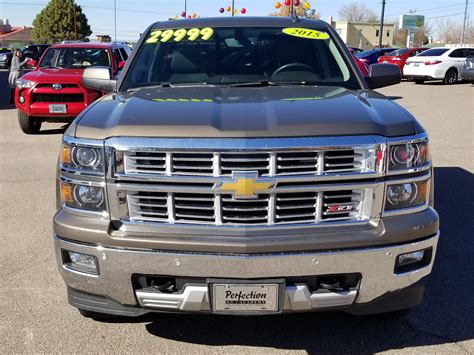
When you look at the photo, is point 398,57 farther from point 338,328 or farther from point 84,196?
point 84,196

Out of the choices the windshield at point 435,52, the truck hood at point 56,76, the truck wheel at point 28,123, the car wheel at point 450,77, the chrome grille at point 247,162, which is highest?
the windshield at point 435,52

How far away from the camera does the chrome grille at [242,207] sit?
261 centimetres

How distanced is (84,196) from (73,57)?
9261 mm

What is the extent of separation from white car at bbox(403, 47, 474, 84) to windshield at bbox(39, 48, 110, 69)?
1532 cm

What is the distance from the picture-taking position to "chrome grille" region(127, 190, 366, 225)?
2.61 meters

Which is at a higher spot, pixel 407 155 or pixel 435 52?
pixel 435 52

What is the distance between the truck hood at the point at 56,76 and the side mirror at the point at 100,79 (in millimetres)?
5924

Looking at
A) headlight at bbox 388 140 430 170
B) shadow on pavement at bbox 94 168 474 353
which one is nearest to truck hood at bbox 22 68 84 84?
Answer: shadow on pavement at bbox 94 168 474 353

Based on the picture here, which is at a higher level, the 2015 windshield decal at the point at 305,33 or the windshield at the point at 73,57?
the 2015 windshield decal at the point at 305,33

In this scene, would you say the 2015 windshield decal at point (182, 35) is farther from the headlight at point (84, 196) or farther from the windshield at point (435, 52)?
the windshield at point (435, 52)

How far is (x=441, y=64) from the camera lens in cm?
2180

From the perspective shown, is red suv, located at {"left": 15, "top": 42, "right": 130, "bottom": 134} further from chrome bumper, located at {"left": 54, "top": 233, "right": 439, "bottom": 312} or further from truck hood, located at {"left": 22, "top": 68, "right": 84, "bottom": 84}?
chrome bumper, located at {"left": 54, "top": 233, "right": 439, "bottom": 312}

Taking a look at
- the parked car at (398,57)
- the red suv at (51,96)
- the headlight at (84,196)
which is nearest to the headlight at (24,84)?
the red suv at (51,96)

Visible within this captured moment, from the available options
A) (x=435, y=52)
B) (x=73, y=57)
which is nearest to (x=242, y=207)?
(x=73, y=57)
